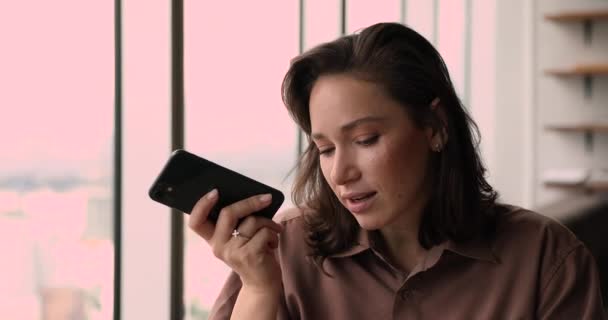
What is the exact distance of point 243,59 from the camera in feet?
8.13

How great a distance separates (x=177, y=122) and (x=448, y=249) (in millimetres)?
824

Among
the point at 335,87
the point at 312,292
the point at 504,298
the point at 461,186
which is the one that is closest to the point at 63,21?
the point at 335,87

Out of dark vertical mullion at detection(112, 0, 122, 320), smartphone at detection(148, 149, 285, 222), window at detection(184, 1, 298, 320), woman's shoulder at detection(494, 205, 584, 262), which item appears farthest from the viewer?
window at detection(184, 1, 298, 320)

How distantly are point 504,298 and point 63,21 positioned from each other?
3.52 ft

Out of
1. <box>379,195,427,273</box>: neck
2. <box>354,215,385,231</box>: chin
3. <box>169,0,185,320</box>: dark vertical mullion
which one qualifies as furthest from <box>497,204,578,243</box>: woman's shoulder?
<box>169,0,185,320</box>: dark vertical mullion

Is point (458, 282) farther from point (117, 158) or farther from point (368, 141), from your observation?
point (117, 158)

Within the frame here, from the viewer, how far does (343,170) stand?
51.8 inches

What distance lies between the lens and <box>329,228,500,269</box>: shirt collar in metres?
1.41

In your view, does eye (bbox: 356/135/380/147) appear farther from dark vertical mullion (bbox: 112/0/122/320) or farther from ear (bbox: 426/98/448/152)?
dark vertical mullion (bbox: 112/0/122/320)

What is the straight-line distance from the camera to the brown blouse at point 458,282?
53.9 inches

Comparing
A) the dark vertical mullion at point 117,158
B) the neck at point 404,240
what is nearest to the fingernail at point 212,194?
the neck at point 404,240

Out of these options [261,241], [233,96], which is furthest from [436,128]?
[233,96]

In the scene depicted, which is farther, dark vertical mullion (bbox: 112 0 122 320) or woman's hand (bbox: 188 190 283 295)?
dark vertical mullion (bbox: 112 0 122 320)

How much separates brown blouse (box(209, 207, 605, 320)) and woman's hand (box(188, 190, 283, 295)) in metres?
0.09
